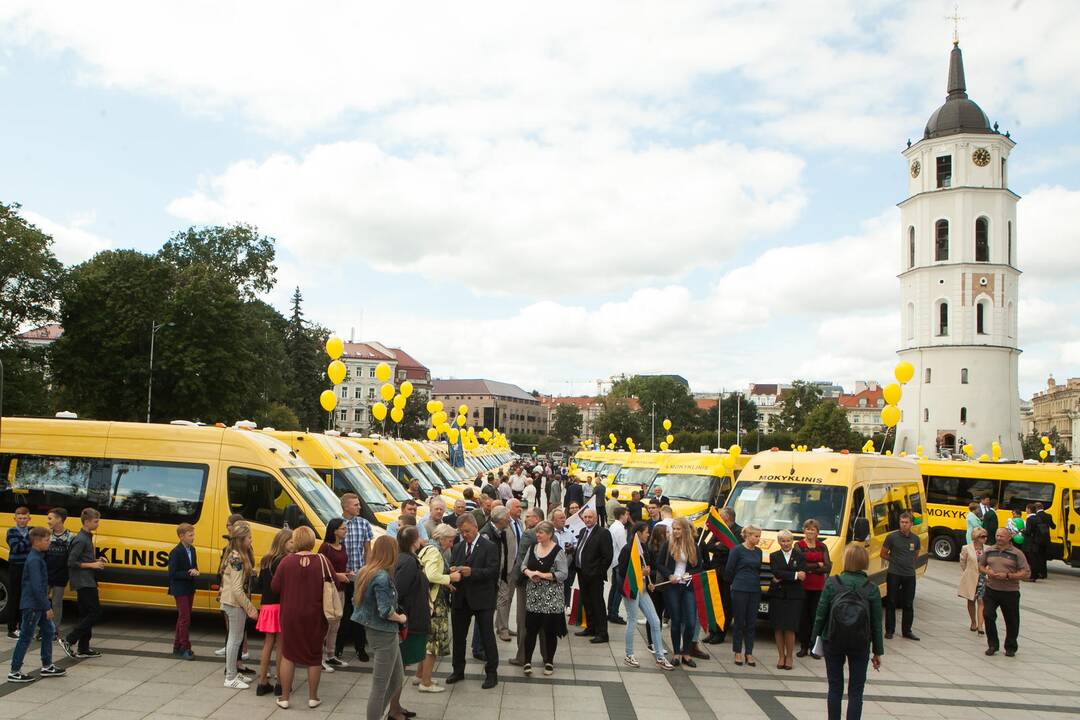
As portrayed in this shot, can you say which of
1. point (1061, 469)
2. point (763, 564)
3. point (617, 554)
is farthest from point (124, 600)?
point (1061, 469)

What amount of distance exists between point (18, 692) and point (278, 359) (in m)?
52.7

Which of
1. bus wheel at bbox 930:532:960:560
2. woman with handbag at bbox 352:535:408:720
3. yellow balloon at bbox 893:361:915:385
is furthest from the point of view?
yellow balloon at bbox 893:361:915:385

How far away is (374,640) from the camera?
7.18 metres

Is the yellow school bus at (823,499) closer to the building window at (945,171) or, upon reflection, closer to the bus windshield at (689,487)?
the bus windshield at (689,487)

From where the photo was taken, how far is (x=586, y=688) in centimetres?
895

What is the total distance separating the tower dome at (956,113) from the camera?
7825cm

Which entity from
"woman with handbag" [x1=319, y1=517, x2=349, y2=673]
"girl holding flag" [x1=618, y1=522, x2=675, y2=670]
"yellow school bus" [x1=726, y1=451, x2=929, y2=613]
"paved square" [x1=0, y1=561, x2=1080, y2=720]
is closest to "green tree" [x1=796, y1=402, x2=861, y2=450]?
"yellow school bus" [x1=726, y1=451, x2=929, y2=613]

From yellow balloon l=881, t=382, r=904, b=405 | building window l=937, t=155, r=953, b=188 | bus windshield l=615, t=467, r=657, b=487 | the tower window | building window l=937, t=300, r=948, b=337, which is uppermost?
building window l=937, t=155, r=953, b=188

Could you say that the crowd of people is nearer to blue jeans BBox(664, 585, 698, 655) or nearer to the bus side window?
blue jeans BBox(664, 585, 698, 655)

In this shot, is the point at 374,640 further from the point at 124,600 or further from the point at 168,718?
the point at 124,600

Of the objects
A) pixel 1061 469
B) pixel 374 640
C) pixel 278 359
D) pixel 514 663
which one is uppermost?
pixel 278 359

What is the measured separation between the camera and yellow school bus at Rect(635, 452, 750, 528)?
2122 cm

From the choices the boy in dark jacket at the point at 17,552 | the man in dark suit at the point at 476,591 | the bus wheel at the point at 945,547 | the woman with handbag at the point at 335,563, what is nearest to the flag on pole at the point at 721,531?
the man in dark suit at the point at 476,591

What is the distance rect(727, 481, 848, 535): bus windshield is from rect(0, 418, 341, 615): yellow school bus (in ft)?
20.3
